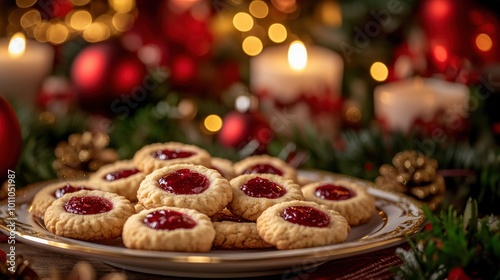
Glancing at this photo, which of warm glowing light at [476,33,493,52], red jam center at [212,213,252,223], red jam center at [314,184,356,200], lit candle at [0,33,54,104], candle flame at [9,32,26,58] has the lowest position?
red jam center at [212,213,252,223]

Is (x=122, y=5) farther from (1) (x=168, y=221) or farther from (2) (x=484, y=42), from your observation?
(1) (x=168, y=221)

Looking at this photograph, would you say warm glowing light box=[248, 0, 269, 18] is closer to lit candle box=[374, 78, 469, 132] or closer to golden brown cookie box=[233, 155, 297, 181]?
lit candle box=[374, 78, 469, 132]

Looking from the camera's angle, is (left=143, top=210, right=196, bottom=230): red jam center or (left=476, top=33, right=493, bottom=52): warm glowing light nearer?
(left=143, top=210, right=196, bottom=230): red jam center

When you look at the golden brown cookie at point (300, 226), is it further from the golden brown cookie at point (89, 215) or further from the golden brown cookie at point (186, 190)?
the golden brown cookie at point (89, 215)

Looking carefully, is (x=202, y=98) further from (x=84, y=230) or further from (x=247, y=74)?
(x=84, y=230)

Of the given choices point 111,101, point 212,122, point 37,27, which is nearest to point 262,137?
point 212,122

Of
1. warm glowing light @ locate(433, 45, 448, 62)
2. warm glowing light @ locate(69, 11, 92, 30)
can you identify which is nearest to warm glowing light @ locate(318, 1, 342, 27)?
warm glowing light @ locate(433, 45, 448, 62)
